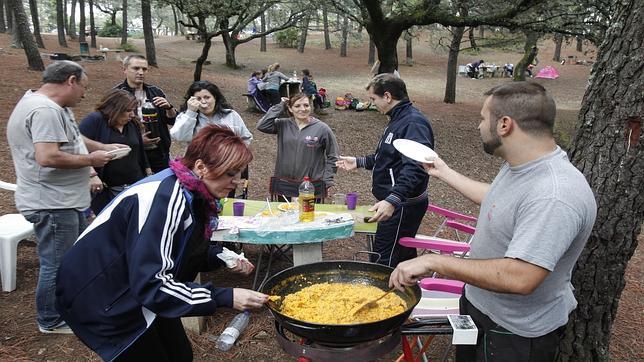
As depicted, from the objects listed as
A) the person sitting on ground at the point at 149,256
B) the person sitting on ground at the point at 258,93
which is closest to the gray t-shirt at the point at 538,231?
the person sitting on ground at the point at 149,256

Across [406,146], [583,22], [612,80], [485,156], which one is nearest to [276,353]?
[406,146]

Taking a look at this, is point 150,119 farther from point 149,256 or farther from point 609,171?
point 609,171

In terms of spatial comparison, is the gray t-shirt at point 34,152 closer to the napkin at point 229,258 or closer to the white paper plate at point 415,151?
the napkin at point 229,258

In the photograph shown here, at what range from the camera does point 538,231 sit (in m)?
1.54

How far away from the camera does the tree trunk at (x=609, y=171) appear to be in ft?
7.39

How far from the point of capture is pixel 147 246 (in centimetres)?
158

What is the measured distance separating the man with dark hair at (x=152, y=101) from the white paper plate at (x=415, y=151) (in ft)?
8.29

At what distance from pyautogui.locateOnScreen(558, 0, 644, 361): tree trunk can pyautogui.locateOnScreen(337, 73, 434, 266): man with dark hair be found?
110cm

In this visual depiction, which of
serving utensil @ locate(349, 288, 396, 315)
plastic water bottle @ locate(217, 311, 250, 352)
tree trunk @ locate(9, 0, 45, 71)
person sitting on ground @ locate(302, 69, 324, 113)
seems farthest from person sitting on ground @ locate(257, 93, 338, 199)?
tree trunk @ locate(9, 0, 45, 71)

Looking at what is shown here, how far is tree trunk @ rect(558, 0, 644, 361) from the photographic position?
88.7 inches

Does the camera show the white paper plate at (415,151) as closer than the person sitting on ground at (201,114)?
Yes

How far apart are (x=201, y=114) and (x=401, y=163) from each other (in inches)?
81.9

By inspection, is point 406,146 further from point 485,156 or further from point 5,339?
point 485,156

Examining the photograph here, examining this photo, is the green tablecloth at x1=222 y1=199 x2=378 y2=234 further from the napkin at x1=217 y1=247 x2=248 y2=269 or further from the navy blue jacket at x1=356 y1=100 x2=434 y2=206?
the napkin at x1=217 y1=247 x2=248 y2=269
